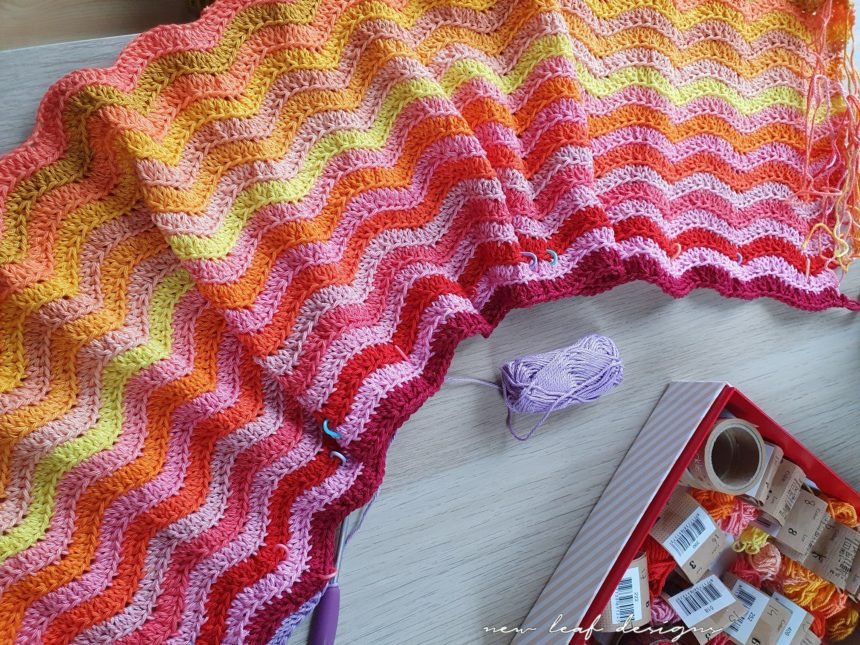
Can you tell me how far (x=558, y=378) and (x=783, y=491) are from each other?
1.24ft

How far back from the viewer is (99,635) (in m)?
0.79

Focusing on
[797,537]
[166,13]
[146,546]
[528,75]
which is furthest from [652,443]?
[166,13]

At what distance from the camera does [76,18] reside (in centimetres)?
101

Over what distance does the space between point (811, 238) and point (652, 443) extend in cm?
44

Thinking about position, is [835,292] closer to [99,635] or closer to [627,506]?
[627,506]

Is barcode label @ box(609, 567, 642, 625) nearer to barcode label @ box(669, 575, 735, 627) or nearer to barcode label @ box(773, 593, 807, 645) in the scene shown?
barcode label @ box(669, 575, 735, 627)

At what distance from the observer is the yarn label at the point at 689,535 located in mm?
923

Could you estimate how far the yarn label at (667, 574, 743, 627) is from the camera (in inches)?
37.3

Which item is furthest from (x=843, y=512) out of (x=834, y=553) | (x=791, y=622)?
(x=791, y=622)

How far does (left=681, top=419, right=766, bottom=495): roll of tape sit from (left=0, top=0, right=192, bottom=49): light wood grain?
98 cm

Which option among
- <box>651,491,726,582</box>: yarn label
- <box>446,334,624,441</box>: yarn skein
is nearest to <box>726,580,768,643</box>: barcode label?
<box>651,491,726,582</box>: yarn label

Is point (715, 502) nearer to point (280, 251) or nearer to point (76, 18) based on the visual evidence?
point (280, 251)

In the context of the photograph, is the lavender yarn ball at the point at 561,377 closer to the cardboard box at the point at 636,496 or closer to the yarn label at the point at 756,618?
the cardboard box at the point at 636,496

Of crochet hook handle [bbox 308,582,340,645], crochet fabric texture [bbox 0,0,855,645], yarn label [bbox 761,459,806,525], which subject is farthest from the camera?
yarn label [bbox 761,459,806,525]
